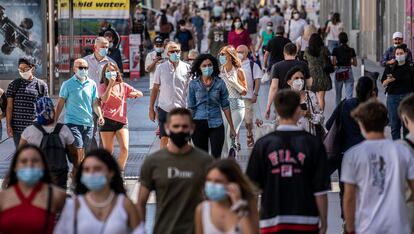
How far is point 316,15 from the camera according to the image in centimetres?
6278

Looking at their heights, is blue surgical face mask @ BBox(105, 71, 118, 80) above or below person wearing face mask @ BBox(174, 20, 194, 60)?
below

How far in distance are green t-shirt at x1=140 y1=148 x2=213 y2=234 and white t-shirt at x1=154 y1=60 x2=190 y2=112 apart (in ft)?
24.6

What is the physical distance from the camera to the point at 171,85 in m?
16.8

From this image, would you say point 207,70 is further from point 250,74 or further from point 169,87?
point 250,74

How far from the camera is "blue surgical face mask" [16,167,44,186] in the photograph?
327 inches

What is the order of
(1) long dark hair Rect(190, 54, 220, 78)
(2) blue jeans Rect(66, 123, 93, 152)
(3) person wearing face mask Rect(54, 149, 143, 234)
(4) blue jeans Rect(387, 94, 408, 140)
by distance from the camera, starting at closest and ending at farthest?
(3) person wearing face mask Rect(54, 149, 143, 234) → (1) long dark hair Rect(190, 54, 220, 78) → (2) blue jeans Rect(66, 123, 93, 152) → (4) blue jeans Rect(387, 94, 408, 140)

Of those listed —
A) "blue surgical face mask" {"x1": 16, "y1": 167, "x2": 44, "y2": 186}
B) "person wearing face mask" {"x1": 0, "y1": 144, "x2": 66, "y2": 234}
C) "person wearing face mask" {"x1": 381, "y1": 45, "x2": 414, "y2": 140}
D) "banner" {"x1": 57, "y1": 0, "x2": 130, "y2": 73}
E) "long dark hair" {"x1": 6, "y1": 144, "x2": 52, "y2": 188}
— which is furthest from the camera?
"banner" {"x1": 57, "y1": 0, "x2": 130, "y2": 73}

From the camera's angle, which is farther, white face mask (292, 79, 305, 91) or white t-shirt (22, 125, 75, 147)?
white face mask (292, 79, 305, 91)

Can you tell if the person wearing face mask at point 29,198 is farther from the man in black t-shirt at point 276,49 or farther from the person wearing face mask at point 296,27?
the person wearing face mask at point 296,27

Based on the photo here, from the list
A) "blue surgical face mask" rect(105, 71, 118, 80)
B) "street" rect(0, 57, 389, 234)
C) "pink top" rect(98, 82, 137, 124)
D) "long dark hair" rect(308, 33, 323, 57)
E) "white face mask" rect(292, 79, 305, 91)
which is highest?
"long dark hair" rect(308, 33, 323, 57)

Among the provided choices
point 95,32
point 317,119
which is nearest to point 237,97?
point 317,119

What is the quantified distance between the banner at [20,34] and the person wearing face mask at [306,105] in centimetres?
1411

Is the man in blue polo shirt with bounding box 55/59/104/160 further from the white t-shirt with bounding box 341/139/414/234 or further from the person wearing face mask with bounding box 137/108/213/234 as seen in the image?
the white t-shirt with bounding box 341/139/414/234

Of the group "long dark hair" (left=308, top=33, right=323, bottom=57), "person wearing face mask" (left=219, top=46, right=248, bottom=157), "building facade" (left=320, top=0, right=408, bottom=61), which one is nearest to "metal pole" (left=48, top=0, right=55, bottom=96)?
"long dark hair" (left=308, top=33, right=323, bottom=57)
